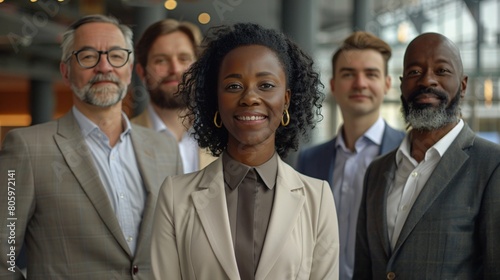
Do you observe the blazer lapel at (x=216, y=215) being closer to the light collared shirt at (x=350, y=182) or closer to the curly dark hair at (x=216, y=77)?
the curly dark hair at (x=216, y=77)

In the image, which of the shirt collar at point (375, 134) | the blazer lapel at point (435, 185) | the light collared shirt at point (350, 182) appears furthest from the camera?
the shirt collar at point (375, 134)

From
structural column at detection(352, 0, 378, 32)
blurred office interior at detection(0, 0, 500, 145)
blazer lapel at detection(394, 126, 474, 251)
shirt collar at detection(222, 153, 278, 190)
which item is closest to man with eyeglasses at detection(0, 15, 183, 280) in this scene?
shirt collar at detection(222, 153, 278, 190)

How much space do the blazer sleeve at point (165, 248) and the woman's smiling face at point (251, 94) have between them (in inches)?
13.7

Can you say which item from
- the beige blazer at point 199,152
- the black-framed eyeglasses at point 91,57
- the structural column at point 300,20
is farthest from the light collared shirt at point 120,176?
the structural column at point 300,20

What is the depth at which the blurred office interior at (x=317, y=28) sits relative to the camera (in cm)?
939

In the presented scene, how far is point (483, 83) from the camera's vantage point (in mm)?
14484

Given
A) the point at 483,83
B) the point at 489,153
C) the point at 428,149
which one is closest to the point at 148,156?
the point at 428,149

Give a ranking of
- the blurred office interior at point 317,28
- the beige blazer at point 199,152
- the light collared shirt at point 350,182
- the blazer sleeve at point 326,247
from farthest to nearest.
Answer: the blurred office interior at point 317,28 → the beige blazer at point 199,152 → the light collared shirt at point 350,182 → the blazer sleeve at point 326,247

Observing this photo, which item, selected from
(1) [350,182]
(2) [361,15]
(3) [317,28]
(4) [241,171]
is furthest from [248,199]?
(3) [317,28]

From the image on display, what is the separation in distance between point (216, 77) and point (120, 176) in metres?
0.87

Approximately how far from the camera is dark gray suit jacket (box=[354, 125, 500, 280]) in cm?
252

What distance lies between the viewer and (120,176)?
304cm

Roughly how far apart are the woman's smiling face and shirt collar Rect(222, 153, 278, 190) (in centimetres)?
8

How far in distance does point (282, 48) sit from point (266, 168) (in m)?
0.42
